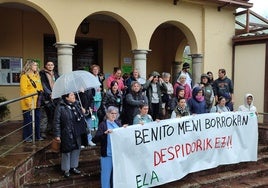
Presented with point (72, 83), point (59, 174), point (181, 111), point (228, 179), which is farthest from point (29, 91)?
point (228, 179)

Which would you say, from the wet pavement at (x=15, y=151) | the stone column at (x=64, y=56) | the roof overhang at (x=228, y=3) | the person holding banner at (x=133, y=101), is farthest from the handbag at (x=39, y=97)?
the roof overhang at (x=228, y=3)

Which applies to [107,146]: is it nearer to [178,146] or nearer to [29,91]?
[178,146]

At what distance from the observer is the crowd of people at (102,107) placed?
470 cm

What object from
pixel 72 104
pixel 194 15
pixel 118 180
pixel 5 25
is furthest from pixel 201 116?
pixel 5 25

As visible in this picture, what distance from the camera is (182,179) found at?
227 inches

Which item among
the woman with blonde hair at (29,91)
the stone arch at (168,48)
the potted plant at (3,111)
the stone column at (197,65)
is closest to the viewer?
the woman with blonde hair at (29,91)

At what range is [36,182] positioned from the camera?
15.5 ft

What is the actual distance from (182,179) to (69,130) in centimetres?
234

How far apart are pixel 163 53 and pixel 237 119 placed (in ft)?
20.9

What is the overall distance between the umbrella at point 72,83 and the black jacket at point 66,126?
195 millimetres

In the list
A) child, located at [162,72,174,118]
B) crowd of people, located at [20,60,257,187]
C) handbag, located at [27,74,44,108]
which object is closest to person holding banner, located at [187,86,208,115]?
crowd of people, located at [20,60,257,187]

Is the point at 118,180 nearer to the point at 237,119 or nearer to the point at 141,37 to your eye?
the point at 237,119

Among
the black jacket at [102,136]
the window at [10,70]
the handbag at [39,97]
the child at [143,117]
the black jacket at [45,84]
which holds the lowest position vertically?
the black jacket at [102,136]

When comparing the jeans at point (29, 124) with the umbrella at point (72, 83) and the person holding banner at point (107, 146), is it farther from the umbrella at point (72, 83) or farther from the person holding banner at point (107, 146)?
the person holding banner at point (107, 146)
